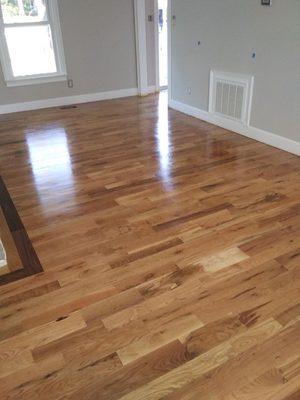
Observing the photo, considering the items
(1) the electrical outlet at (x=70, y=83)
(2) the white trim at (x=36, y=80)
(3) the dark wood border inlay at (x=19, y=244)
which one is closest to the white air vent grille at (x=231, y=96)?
(1) the electrical outlet at (x=70, y=83)

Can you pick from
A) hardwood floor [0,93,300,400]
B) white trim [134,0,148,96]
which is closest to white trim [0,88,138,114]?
white trim [134,0,148,96]

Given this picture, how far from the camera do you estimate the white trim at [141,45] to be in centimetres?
547

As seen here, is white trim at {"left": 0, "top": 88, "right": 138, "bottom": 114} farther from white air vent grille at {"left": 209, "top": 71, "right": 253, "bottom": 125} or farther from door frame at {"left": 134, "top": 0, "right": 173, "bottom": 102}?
white air vent grille at {"left": 209, "top": 71, "right": 253, "bottom": 125}

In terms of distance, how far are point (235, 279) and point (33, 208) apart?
161cm

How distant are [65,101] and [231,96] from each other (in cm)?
279

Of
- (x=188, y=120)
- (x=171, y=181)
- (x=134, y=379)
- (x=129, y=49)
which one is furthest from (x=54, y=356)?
(x=129, y=49)

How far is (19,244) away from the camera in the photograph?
226 cm

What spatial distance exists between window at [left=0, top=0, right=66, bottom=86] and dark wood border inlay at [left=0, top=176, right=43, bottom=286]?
9.59ft

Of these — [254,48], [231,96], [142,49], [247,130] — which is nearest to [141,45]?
[142,49]

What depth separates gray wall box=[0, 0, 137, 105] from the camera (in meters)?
5.17

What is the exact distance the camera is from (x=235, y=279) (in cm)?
189

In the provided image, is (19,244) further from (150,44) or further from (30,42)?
(150,44)

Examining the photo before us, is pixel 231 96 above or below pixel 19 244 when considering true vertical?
above

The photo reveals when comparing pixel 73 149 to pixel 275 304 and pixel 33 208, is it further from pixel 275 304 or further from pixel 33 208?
pixel 275 304
